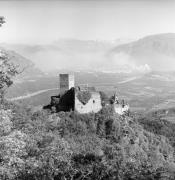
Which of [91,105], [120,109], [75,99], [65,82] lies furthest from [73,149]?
[120,109]

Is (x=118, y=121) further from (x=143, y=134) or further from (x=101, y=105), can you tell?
(x=143, y=134)

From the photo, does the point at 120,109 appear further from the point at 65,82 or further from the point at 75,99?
the point at 65,82

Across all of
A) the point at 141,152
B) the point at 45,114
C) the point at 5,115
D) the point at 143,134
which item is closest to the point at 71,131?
the point at 45,114

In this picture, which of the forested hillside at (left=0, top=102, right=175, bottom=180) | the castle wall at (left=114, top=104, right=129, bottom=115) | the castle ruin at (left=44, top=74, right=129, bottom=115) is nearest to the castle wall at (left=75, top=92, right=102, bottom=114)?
the castle ruin at (left=44, top=74, right=129, bottom=115)

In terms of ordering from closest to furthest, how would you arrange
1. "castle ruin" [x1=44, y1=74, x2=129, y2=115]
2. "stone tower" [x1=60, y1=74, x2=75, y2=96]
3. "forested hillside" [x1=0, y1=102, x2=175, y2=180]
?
"forested hillside" [x1=0, y1=102, x2=175, y2=180] → "castle ruin" [x1=44, y1=74, x2=129, y2=115] → "stone tower" [x1=60, y1=74, x2=75, y2=96]

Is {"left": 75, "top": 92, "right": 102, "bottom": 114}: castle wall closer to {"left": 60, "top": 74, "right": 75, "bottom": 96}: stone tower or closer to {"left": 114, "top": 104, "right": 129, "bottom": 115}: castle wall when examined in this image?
{"left": 60, "top": 74, "right": 75, "bottom": 96}: stone tower

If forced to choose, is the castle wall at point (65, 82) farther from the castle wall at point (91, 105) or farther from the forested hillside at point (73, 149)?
the forested hillside at point (73, 149)

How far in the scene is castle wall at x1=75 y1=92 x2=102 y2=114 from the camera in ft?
188

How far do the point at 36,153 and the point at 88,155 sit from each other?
7.75m

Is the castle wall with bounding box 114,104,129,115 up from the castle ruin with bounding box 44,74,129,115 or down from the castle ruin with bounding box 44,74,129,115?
down

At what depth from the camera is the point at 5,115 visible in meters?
20.8

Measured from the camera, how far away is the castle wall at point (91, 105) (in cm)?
5740

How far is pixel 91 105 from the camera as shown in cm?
5822

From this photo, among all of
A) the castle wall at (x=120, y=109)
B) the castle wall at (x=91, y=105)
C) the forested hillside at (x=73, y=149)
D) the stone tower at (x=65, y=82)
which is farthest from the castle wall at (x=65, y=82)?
the castle wall at (x=120, y=109)
